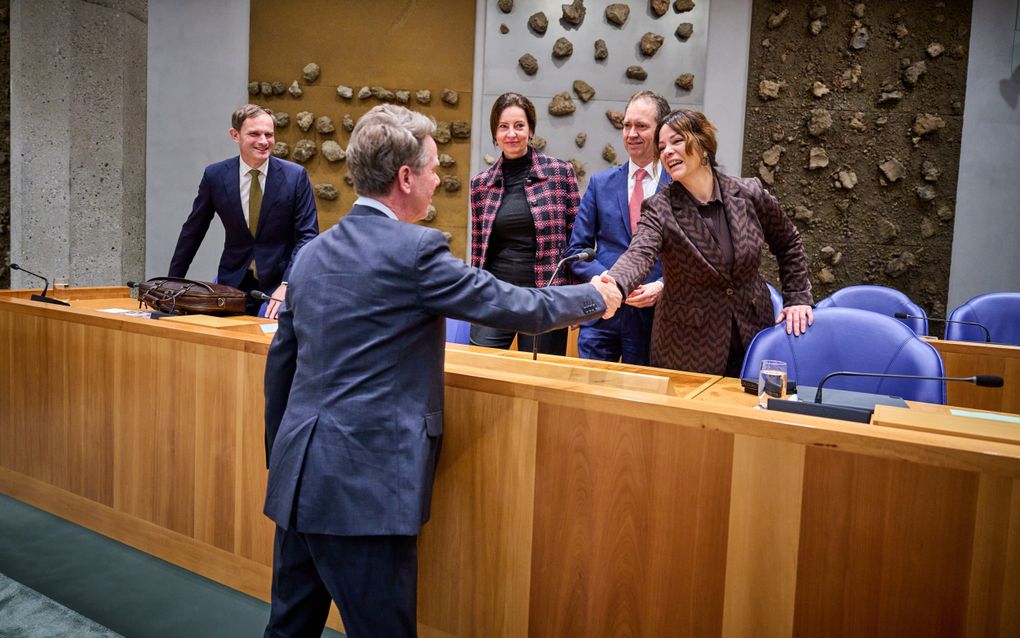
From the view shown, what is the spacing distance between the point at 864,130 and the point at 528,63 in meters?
2.36

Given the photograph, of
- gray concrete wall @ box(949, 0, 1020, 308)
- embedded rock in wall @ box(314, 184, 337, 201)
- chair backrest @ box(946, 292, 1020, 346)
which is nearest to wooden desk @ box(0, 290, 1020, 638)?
chair backrest @ box(946, 292, 1020, 346)

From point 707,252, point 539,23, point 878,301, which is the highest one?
point 539,23

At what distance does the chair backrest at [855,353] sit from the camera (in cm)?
213

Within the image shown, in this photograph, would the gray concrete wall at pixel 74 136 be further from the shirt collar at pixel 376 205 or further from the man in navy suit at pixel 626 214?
the shirt collar at pixel 376 205

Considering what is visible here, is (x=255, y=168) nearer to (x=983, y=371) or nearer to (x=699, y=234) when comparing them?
(x=699, y=234)

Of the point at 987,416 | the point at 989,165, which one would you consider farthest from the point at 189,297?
the point at 989,165

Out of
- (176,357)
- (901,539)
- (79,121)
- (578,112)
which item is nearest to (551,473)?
(901,539)

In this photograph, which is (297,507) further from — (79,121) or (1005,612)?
(79,121)

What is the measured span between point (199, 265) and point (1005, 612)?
5950 millimetres

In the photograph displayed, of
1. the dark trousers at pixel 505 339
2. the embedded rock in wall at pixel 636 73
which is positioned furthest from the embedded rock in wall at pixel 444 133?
the dark trousers at pixel 505 339

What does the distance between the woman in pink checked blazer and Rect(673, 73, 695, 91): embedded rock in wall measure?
2516mm

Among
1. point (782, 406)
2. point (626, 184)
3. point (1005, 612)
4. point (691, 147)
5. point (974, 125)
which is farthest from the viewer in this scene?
point (974, 125)

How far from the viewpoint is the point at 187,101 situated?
600 cm

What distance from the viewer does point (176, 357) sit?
8.32 ft
